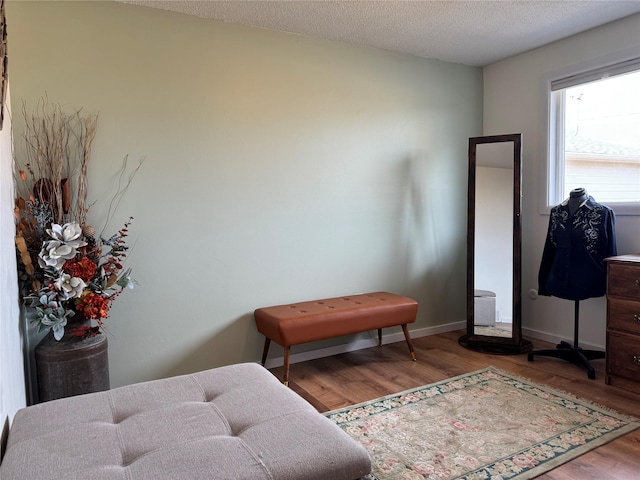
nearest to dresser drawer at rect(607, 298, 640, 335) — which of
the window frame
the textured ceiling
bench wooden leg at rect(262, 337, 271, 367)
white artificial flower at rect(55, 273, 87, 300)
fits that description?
the window frame

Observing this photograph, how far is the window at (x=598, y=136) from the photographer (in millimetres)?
3170

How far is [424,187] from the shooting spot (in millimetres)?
3906

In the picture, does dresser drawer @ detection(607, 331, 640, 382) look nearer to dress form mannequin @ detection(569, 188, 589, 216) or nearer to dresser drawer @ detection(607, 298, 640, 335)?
dresser drawer @ detection(607, 298, 640, 335)

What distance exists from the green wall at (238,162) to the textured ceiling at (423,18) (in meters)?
0.13

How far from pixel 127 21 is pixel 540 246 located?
3477 millimetres

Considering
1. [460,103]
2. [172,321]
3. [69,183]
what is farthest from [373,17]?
[172,321]

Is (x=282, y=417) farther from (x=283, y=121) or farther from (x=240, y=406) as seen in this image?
(x=283, y=121)

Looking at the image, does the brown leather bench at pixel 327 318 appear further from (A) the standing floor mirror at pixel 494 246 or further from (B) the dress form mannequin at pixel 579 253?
(B) the dress form mannequin at pixel 579 253

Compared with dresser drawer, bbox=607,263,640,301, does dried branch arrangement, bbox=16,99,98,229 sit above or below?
above

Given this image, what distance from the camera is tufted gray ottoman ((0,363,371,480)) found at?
1.16m

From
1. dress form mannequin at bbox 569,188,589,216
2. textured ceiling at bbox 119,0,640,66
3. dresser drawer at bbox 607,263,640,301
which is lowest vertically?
dresser drawer at bbox 607,263,640,301

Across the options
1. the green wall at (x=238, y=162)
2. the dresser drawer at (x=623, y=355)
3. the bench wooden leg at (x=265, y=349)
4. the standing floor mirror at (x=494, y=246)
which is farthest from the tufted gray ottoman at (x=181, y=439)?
the standing floor mirror at (x=494, y=246)

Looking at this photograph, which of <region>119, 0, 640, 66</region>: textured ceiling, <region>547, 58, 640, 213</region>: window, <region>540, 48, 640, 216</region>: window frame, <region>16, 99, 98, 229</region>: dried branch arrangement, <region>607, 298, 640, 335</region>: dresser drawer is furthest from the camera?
<region>540, 48, 640, 216</region>: window frame

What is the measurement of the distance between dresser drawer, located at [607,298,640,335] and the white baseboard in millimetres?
1504
